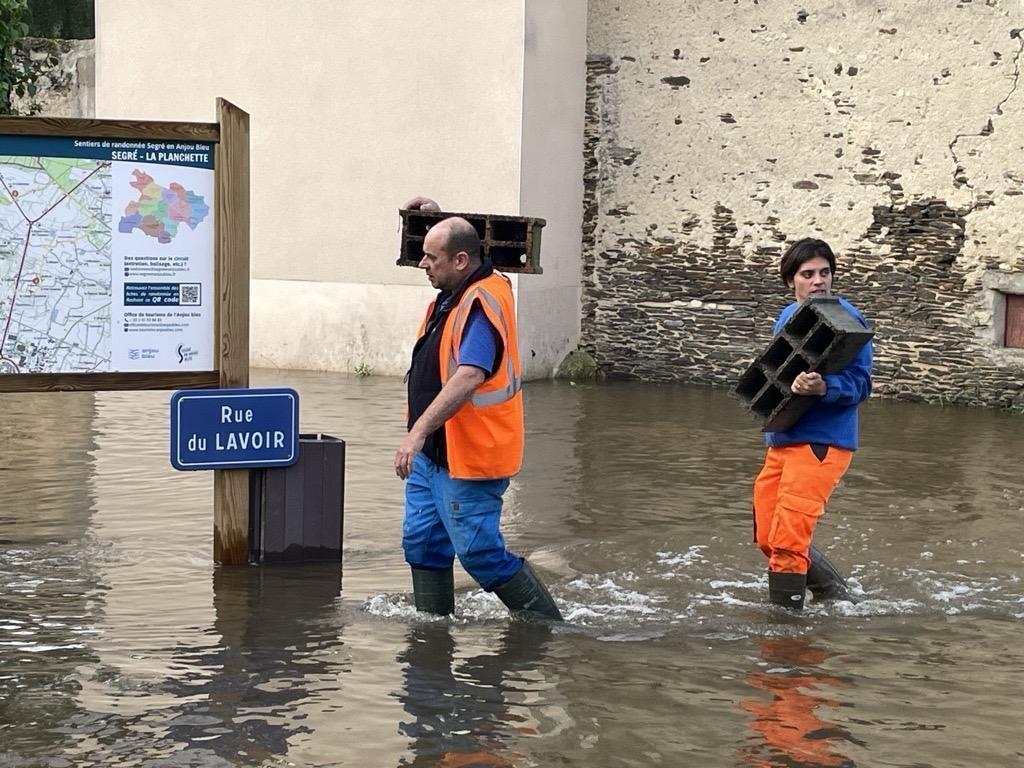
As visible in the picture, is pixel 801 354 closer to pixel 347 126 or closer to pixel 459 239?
pixel 459 239

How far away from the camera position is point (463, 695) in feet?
18.8

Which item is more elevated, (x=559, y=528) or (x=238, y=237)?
(x=238, y=237)

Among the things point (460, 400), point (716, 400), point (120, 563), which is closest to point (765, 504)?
point (460, 400)

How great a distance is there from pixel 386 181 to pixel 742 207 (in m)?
3.80

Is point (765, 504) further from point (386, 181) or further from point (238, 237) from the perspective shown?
point (386, 181)

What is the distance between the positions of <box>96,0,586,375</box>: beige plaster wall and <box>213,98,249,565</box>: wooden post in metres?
8.34

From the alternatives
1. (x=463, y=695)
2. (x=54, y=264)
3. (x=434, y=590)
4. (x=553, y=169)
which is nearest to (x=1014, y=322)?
(x=553, y=169)

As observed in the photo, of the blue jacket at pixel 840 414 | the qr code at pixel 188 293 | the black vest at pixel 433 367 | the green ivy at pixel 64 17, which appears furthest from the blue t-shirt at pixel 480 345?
the green ivy at pixel 64 17

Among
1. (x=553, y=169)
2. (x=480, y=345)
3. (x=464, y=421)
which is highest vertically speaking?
(x=553, y=169)

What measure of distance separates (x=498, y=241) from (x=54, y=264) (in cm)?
219

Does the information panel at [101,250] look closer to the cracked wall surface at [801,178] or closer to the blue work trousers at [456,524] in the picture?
the blue work trousers at [456,524]

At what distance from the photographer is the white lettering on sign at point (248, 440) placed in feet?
25.5

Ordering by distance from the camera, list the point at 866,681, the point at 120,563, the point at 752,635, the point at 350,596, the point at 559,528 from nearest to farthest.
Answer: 1. the point at 866,681
2. the point at 752,635
3. the point at 350,596
4. the point at 120,563
5. the point at 559,528

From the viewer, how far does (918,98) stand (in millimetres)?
15195
